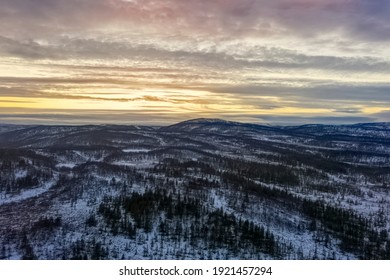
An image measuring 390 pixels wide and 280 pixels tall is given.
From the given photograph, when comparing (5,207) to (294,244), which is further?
(5,207)

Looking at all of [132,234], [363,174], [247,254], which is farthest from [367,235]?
[363,174]

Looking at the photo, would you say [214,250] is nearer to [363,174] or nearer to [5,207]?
[5,207]

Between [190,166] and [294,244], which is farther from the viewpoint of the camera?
[190,166]

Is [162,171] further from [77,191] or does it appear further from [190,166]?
[77,191]

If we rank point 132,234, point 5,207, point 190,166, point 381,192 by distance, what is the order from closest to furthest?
1. point 132,234
2. point 5,207
3. point 381,192
4. point 190,166

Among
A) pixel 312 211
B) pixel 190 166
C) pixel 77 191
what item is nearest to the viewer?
pixel 312 211
